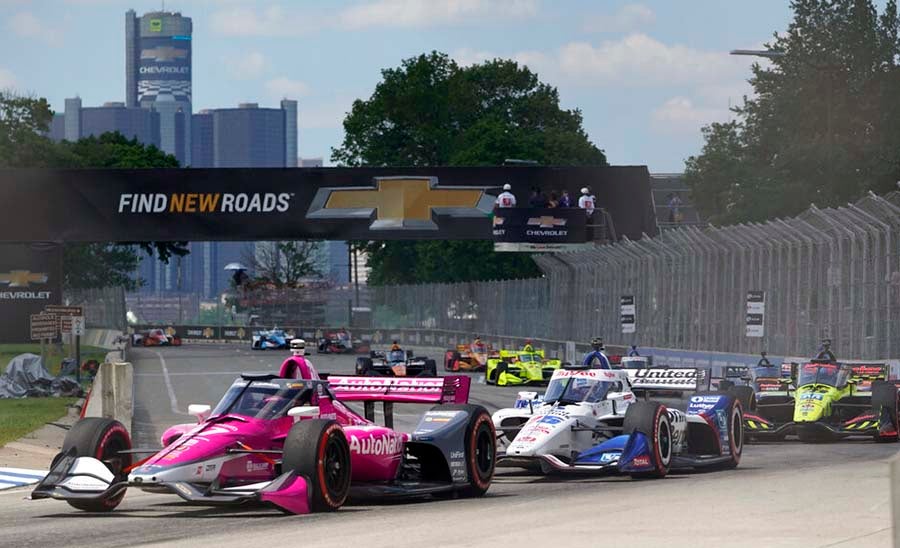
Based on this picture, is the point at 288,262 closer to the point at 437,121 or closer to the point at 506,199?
the point at 437,121

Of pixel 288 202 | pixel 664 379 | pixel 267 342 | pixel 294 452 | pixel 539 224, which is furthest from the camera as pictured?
pixel 267 342

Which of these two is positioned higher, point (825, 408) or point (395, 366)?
point (395, 366)

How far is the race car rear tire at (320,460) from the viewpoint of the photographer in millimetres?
13914

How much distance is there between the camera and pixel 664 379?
70.8 feet

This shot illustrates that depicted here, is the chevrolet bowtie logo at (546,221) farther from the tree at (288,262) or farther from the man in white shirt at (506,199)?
the tree at (288,262)

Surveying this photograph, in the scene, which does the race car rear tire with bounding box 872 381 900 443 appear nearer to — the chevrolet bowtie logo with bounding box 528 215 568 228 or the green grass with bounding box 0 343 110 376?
the green grass with bounding box 0 343 110 376

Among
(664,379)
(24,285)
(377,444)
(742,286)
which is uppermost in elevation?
(24,285)

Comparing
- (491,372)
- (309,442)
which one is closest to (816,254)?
(491,372)

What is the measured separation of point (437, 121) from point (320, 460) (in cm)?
7922

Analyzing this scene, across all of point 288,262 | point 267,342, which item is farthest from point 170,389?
point 288,262

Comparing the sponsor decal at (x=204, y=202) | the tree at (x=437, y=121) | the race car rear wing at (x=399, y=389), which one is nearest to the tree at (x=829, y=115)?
the tree at (x=437, y=121)

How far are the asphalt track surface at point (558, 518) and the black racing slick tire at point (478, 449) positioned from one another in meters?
0.28

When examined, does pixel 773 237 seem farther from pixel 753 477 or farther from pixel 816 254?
pixel 753 477

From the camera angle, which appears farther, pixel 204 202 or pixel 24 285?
pixel 24 285
